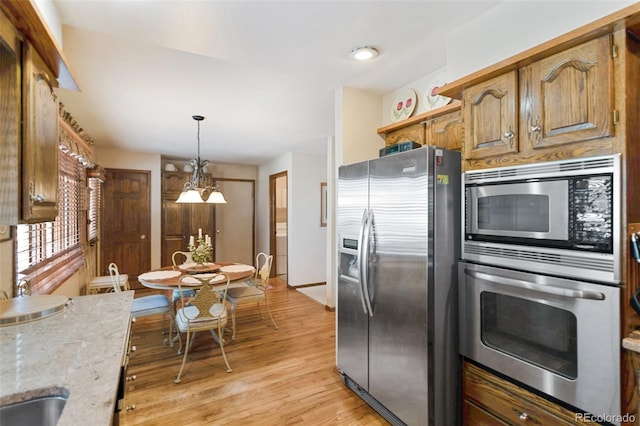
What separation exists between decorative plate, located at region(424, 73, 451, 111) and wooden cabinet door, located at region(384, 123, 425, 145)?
0.61 ft

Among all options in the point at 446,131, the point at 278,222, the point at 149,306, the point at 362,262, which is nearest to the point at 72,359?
the point at 362,262

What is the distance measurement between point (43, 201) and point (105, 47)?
1290mm

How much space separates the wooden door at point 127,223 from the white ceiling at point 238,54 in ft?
5.96

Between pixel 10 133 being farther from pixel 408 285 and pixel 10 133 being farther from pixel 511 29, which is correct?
pixel 511 29

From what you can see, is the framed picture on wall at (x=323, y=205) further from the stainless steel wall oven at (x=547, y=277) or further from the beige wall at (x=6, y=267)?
the beige wall at (x=6, y=267)

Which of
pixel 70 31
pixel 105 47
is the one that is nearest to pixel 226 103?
pixel 105 47

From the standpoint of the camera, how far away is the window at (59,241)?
2273 millimetres

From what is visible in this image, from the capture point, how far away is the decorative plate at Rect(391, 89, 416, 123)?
253 cm

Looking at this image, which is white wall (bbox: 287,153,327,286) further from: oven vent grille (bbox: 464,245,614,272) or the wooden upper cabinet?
oven vent grille (bbox: 464,245,614,272)

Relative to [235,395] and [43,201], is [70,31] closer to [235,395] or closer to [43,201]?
[43,201]

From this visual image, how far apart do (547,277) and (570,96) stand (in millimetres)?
754

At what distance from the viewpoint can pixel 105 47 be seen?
6.62 feet

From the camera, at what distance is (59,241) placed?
318 centimetres

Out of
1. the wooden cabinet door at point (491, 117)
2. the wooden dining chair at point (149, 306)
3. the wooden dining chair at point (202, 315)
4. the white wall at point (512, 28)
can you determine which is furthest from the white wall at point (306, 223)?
the wooden cabinet door at point (491, 117)
